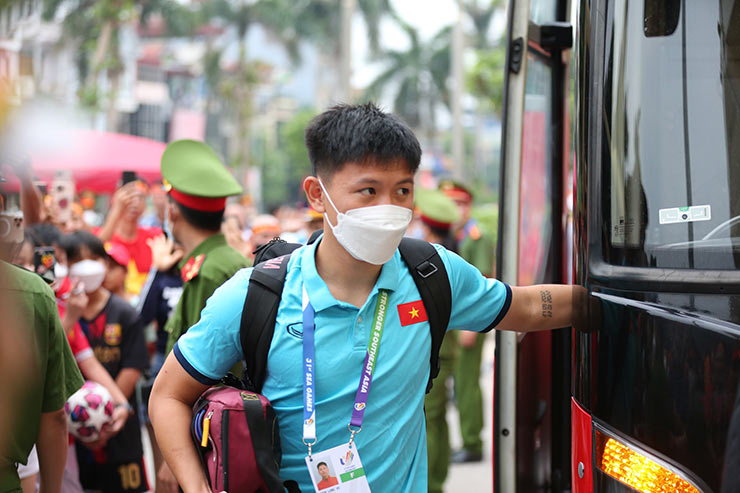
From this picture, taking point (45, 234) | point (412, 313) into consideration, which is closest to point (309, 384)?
point (412, 313)

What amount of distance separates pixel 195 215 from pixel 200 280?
1.22 ft

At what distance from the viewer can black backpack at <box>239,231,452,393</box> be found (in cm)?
223

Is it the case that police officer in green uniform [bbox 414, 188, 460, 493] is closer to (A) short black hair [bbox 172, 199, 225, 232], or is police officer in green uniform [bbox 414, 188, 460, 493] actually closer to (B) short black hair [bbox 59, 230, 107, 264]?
(A) short black hair [bbox 172, 199, 225, 232]

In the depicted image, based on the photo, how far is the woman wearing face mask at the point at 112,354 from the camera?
14.4ft

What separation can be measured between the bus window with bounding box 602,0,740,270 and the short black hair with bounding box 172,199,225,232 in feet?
6.66

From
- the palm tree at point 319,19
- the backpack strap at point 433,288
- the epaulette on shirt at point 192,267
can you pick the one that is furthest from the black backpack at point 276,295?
the palm tree at point 319,19

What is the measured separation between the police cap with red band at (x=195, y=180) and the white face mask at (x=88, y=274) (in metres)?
0.87

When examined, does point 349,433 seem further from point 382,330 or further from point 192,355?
point 192,355

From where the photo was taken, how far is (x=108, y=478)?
173 inches

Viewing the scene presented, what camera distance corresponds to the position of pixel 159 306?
4.57 m

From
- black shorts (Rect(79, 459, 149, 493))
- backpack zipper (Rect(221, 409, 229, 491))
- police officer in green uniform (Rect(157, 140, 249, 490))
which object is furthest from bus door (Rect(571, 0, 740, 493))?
black shorts (Rect(79, 459, 149, 493))

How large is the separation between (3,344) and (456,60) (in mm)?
24796

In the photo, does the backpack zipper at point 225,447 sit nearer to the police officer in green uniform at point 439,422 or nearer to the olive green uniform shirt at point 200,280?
the olive green uniform shirt at point 200,280

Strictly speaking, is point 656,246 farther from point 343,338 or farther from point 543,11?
point 543,11
